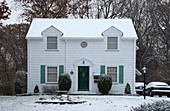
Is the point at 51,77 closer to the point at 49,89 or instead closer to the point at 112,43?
the point at 49,89

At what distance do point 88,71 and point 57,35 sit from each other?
3699 millimetres

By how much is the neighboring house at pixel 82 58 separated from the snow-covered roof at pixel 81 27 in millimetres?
285

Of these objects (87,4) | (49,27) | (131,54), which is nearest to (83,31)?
(49,27)

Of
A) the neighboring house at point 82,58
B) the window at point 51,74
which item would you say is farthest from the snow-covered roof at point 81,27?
the window at point 51,74

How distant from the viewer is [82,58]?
74.4 ft

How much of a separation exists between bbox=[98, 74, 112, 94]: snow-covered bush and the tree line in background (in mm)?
10634

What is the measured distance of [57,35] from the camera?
22812 millimetres

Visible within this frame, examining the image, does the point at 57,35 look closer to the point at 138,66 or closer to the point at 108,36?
the point at 108,36

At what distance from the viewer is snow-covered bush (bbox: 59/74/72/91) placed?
854 inches

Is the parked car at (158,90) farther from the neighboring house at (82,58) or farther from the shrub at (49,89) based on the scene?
the shrub at (49,89)

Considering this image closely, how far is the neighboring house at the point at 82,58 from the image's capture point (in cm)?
2267

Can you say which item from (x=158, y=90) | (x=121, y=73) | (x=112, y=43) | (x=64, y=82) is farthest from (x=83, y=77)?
(x=158, y=90)

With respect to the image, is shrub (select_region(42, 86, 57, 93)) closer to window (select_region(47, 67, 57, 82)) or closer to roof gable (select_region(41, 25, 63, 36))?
window (select_region(47, 67, 57, 82))

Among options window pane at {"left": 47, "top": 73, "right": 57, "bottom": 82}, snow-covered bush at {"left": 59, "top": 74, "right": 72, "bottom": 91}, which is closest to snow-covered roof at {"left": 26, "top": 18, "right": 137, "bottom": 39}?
window pane at {"left": 47, "top": 73, "right": 57, "bottom": 82}
